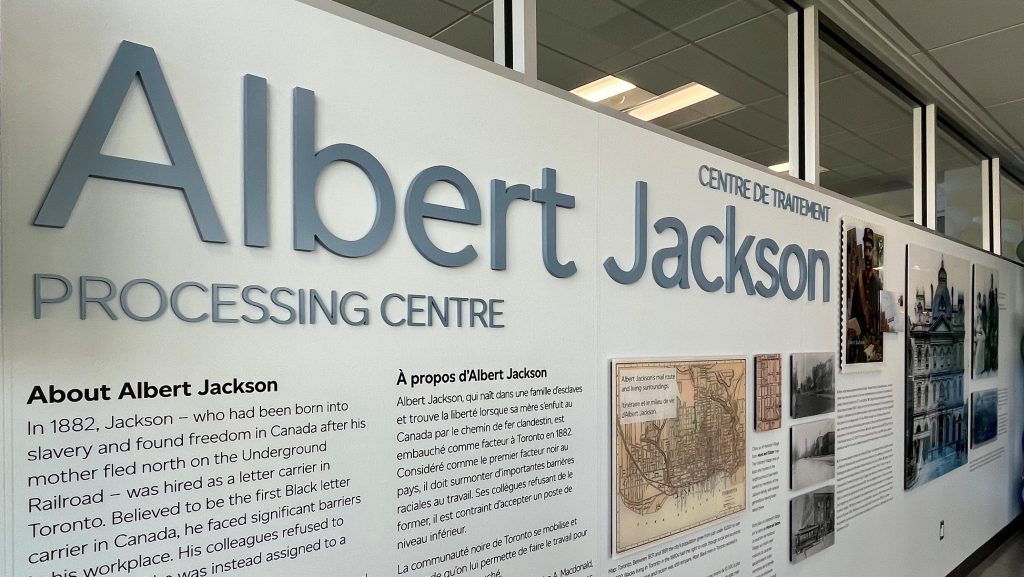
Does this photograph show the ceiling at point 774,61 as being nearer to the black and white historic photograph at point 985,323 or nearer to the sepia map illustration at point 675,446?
the sepia map illustration at point 675,446

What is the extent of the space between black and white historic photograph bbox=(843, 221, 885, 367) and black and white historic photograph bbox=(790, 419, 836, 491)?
0.40m

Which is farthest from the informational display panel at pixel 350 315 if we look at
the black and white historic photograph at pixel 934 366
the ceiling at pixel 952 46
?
the black and white historic photograph at pixel 934 366

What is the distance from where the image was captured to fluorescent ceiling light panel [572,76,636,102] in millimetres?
1880

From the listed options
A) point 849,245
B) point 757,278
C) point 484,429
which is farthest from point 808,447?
point 484,429

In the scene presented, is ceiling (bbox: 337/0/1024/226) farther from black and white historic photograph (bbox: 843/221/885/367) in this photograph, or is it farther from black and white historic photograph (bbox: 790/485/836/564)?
black and white historic photograph (bbox: 790/485/836/564)

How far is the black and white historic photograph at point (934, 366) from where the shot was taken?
11.7 ft

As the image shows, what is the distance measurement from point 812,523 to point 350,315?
2.38 meters

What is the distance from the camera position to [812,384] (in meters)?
2.70

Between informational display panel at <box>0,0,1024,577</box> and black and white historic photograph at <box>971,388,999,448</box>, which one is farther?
black and white historic photograph at <box>971,388,999,448</box>

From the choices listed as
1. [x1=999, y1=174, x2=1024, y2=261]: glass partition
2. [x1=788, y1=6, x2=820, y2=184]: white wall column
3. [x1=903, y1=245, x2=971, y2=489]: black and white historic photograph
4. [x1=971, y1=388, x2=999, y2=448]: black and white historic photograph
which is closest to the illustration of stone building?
[x1=903, y1=245, x2=971, y2=489]: black and white historic photograph

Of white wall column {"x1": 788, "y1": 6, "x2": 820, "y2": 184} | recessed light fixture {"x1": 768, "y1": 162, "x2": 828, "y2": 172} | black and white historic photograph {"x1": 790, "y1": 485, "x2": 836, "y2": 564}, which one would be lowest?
black and white historic photograph {"x1": 790, "y1": 485, "x2": 836, "y2": 564}

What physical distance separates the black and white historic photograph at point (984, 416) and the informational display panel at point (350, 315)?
10.2ft

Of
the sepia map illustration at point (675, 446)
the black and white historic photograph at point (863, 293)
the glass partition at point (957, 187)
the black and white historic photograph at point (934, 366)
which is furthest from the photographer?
the glass partition at point (957, 187)

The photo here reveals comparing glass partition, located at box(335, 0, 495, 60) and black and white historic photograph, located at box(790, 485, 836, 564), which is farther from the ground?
glass partition, located at box(335, 0, 495, 60)
